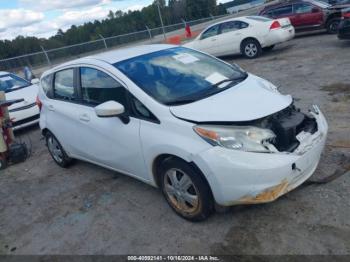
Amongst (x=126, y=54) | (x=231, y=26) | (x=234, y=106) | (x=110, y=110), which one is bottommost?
(x=231, y=26)

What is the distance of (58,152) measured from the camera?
580 centimetres

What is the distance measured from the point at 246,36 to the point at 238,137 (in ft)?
32.9

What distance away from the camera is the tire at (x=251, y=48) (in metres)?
12.5

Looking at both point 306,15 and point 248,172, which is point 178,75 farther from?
point 306,15

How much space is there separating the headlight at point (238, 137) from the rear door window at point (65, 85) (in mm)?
2264

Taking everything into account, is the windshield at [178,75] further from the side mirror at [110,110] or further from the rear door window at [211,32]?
the rear door window at [211,32]

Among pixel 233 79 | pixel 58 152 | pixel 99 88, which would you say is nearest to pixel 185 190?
pixel 233 79

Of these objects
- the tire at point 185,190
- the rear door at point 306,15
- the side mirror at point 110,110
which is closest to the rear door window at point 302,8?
the rear door at point 306,15

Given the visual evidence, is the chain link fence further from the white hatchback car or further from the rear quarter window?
the white hatchback car

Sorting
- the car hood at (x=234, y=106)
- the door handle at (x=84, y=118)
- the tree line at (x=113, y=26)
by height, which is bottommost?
the tree line at (x=113, y=26)

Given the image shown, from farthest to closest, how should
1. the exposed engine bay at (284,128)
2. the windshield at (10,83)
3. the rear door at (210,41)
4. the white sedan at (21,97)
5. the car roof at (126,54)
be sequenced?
1. the rear door at (210,41)
2. the windshield at (10,83)
3. the white sedan at (21,97)
4. the car roof at (126,54)
5. the exposed engine bay at (284,128)

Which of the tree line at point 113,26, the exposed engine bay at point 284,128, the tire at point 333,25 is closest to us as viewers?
the exposed engine bay at point 284,128

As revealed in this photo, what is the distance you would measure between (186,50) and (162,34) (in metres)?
26.7

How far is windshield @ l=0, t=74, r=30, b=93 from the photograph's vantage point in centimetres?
942
